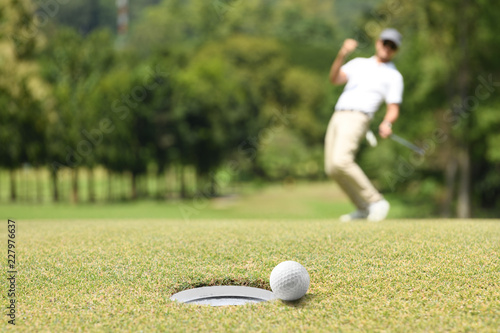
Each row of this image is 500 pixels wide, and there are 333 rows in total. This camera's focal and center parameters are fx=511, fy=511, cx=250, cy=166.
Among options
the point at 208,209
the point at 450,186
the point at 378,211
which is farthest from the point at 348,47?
the point at 208,209

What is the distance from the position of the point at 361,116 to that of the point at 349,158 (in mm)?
795

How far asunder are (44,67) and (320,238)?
42.0 metres

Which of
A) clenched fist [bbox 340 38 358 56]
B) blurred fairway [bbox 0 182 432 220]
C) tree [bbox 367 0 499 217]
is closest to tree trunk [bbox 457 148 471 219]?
tree [bbox 367 0 499 217]

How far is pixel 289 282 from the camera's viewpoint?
16.0 ft

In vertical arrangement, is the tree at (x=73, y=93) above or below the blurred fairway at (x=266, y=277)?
above

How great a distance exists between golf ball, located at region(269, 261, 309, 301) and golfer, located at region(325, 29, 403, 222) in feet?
12.7

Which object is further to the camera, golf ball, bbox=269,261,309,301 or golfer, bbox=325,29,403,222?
golfer, bbox=325,29,403,222

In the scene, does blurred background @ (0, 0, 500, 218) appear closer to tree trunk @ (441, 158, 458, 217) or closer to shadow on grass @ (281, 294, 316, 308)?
tree trunk @ (441, 158, 458, 217)

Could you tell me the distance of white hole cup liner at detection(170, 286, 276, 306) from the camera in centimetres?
527

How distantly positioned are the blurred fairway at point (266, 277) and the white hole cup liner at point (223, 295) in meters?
0.09

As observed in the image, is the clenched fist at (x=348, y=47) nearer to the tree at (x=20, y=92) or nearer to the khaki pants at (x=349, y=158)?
the khaki pants at (x=349, y=158)

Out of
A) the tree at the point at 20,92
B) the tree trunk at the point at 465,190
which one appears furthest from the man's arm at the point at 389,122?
the tree at the point at 20,92

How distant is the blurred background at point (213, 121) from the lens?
77.9 ft

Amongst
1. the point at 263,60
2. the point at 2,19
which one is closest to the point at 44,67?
the point at 2,19
